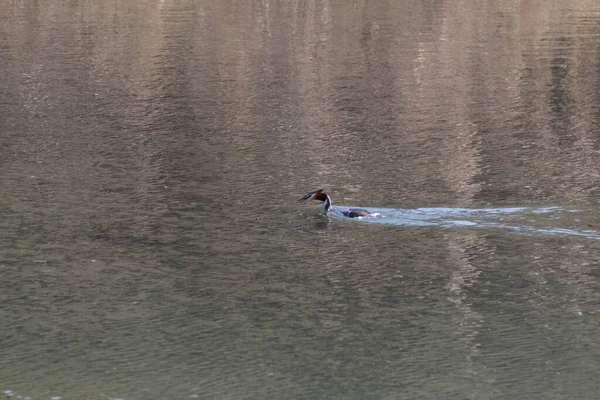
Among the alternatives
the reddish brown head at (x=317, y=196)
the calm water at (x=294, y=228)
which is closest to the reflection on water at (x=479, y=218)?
the calm water at (x=294, y=228)

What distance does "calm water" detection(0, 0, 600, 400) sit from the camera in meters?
9.45

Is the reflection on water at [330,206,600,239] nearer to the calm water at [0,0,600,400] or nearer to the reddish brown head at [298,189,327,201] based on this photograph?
the calm water at [0,0,600,400]

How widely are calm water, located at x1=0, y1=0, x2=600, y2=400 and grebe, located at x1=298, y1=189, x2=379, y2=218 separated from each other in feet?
0.60

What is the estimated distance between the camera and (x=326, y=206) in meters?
14.4

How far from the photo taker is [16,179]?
15984mm

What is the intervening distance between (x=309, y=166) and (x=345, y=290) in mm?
5988

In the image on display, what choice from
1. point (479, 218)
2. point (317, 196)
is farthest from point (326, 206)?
point (479, 218)

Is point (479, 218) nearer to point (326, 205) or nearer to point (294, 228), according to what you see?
point (326, 205)

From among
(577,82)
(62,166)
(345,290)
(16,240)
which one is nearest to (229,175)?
(62,166)

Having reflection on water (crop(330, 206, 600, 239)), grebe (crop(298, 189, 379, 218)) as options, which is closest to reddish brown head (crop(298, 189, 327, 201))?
grebe (crop(298, 189, 379, 218))

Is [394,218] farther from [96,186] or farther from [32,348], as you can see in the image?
[32,348]

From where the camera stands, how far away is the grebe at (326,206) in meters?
14.1

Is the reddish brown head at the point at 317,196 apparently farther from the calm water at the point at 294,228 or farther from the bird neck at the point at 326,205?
the calm water at the point at 294,228

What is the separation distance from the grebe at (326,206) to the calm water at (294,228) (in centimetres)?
18
